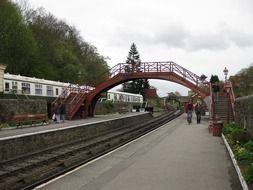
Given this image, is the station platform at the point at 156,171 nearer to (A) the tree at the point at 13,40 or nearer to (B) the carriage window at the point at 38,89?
(B) the carriage window at the point at 38,89

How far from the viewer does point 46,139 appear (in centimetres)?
1756

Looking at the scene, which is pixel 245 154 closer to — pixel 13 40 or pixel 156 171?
pixel 156 171

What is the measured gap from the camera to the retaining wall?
46.3ft

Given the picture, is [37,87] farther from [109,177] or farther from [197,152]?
[109,177]

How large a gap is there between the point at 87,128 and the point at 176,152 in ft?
28.0

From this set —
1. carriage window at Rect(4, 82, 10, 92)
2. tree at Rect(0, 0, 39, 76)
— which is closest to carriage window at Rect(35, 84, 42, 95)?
carriage window at Rect(4, 82, 10, 92)

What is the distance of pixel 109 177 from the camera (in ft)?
35.8

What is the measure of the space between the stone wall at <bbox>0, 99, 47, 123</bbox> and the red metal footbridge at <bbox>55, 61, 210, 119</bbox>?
441 cm

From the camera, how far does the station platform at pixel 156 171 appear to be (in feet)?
32.2

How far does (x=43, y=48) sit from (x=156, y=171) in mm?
56171

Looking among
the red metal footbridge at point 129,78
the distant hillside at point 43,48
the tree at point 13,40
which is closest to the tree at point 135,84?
the distant hillside at point 43,48

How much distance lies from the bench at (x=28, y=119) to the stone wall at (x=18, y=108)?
0.84 m

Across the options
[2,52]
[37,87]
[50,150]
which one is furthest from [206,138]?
[2,52]

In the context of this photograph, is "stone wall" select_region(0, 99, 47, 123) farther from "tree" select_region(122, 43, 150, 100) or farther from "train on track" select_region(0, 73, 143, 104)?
"tree" select_region(122, 43, 150, 100)
